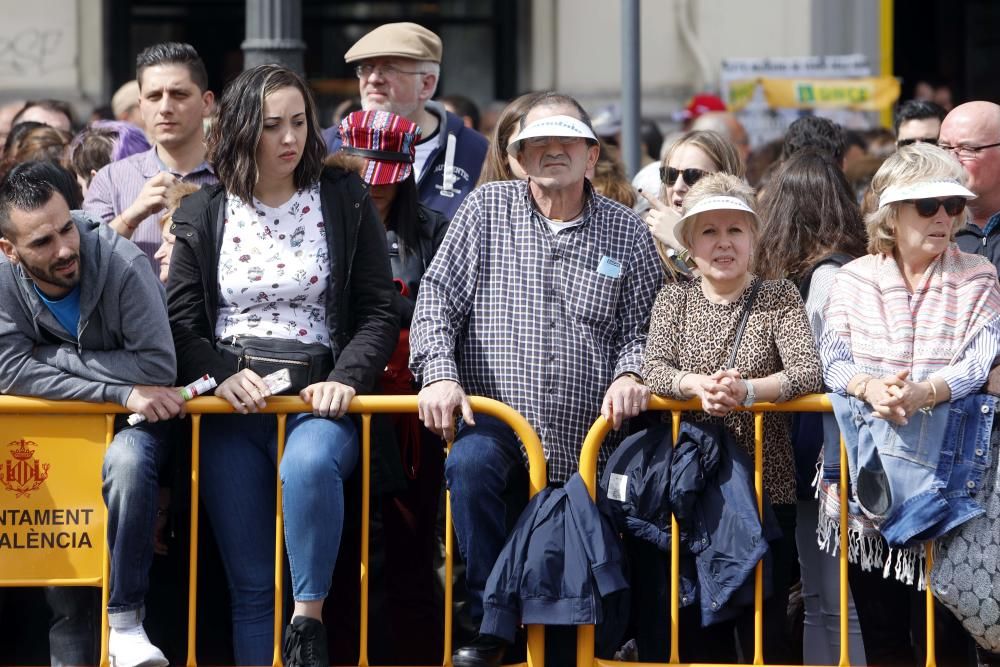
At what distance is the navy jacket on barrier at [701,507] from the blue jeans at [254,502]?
0.91 meters

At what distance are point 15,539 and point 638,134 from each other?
4.08m

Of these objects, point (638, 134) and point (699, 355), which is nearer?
point (699, 355)

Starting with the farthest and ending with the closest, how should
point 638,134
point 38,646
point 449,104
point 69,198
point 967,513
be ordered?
point 449,104, point 638,134, point 38,646, point 69,198, point 967,513

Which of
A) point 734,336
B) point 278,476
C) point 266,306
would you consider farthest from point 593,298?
point 278,476

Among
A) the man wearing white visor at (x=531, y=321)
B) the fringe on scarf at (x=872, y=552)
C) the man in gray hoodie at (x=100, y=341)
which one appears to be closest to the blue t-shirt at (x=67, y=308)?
the man in gray hoodie at (x=100, y=341)

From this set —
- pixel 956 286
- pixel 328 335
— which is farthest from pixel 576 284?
pixel 956 286

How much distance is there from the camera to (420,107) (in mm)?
6914

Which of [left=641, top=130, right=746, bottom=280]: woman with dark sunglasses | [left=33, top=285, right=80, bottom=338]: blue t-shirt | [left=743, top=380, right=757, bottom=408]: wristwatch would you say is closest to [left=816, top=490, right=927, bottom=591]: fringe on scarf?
[left=743, top=380, right=757, bottom=408]: wristwatch

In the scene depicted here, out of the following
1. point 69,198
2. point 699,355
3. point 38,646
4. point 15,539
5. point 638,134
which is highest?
point 638,134

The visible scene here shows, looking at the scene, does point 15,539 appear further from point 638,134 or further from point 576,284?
point 638,134

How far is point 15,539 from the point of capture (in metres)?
5.25

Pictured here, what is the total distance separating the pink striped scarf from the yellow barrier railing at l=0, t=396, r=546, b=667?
111 cm

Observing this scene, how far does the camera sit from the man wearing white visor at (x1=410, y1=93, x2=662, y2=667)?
5152mm

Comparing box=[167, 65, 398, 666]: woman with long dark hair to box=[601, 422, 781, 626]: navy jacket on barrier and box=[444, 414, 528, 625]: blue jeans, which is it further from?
box=[601, 422, 781, 626]: navy jacket on barrier
